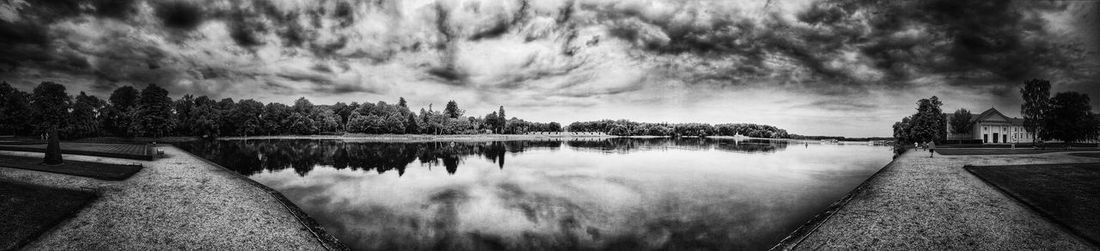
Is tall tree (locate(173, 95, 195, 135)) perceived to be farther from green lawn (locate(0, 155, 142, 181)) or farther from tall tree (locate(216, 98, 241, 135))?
green lawn (locate(0, 155, 142, 181))

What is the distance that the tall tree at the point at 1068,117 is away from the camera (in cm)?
3953

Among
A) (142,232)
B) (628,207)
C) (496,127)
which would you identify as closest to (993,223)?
(628,207)

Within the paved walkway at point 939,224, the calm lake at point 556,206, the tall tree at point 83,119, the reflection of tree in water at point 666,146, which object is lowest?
the calm lake at point 556,206

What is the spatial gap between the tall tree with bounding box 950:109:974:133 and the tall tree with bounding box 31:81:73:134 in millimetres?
154092

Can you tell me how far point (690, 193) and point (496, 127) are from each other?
13329 centimetres

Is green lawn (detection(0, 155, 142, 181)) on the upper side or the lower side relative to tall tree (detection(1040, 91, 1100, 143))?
lower

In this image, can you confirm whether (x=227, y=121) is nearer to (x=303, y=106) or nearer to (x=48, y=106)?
(x=303, y=106)

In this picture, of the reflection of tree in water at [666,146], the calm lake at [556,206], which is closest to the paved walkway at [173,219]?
the calm lake at [556,206]

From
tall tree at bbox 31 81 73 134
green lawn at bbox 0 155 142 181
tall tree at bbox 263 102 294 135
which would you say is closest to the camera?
green lawn at bbox 0 155 142 181

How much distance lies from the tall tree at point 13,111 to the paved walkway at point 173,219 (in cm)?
5966

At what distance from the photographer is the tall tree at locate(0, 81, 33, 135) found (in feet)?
181

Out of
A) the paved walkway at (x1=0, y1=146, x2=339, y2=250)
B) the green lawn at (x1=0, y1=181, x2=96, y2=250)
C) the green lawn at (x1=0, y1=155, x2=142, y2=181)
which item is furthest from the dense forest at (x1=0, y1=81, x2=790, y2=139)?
the green lawn at (x1=0, y1=181, x2=96, y2=250)

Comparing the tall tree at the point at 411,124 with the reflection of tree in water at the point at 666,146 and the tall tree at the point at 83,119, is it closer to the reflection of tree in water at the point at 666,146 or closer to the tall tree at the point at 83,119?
the reflection of tree in water at the point at 666,146

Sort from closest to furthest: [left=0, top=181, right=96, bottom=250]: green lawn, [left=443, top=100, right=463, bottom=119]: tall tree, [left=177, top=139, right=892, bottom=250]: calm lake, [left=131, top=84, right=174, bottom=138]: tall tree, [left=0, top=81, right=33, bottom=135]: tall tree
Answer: [left=0, top=181, right=96, bottom=250]: green lawn < [left=177, top=139, right=892, bottom=250]: calm lake < [left=0, top=81, right=33, bottom=135]: tall tree < [left=131, top=84, right=174, bottom=138]: tall tree < [left=443, top=100, right=463, bottom=119]: tall tree
